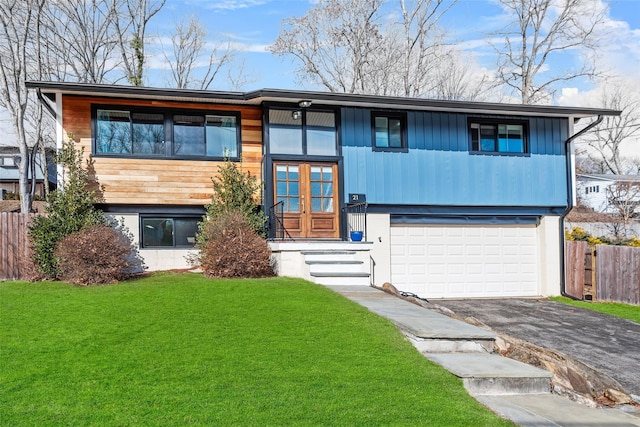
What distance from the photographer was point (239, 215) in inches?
470

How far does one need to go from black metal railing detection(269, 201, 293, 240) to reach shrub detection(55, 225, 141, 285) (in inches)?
140

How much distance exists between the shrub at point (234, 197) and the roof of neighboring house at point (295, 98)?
5.43 ft

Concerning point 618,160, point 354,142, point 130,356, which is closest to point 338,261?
point 354,142

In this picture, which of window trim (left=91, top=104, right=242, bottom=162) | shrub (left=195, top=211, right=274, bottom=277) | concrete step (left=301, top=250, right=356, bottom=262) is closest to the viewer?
shrub (left=195, top=211, right=274, bottom=277)

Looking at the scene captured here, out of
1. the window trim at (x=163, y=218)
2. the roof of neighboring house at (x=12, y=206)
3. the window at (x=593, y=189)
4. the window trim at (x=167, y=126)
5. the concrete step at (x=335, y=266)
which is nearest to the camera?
the concrete step at (x=335, y=266)

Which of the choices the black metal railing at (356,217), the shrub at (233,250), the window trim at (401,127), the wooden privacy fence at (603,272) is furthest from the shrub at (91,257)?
the wooden privacy fence at (603,272)

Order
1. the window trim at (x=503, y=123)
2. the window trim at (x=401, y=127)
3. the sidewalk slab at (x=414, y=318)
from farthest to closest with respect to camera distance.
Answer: the window trim at (x=503, y=123) < the window trim at (x=401, y=127) < the sidewalk slab at (x=414, y=318)

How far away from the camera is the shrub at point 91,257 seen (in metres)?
10.7

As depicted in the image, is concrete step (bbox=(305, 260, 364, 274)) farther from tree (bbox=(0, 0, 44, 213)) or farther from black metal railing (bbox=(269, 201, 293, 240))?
tree (bbox=(0, 0, 44, 213))

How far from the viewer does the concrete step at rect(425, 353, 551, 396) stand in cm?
550

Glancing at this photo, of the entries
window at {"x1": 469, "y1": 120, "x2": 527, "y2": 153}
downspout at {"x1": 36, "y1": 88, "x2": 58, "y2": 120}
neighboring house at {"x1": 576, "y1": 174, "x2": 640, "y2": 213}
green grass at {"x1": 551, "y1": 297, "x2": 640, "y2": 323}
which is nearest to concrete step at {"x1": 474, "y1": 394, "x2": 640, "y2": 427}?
green grass at {"x1": 551, "y1": 297, "x2": 640, "y2": 323}

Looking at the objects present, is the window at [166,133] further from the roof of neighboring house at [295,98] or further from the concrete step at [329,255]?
the concrete step at [329,255]

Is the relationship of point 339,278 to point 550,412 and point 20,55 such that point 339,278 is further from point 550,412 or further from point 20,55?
point 20,55

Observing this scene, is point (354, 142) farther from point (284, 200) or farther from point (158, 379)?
point (158, 379)
